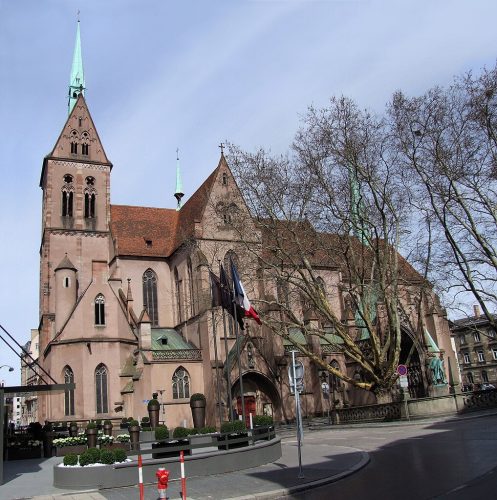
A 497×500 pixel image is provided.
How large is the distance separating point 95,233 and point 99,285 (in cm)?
766

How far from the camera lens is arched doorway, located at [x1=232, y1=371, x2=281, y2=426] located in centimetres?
3875

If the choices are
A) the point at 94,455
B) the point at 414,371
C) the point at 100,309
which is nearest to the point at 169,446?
the point at 94,455

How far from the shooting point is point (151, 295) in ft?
149

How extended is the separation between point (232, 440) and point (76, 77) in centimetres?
5230

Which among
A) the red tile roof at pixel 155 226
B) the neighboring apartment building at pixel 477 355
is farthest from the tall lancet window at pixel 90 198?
the neighboring apartment building at pixel 477 355

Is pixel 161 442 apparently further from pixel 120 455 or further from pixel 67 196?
pixel 67 196

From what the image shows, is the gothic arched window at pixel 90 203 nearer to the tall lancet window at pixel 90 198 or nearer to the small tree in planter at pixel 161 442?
the tall lancet window at pixel 90 198

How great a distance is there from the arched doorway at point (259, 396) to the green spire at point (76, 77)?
34.7m

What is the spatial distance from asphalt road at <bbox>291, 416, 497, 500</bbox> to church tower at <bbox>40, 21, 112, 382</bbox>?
30331 millimetres

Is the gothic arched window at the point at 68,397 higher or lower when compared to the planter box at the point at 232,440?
higher

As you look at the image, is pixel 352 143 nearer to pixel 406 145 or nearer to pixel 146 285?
pixel 406 145

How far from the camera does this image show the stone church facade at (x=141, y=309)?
1479 inches

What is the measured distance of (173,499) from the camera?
11.2m

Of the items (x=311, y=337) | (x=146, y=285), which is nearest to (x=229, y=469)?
(x=311, y=337)
